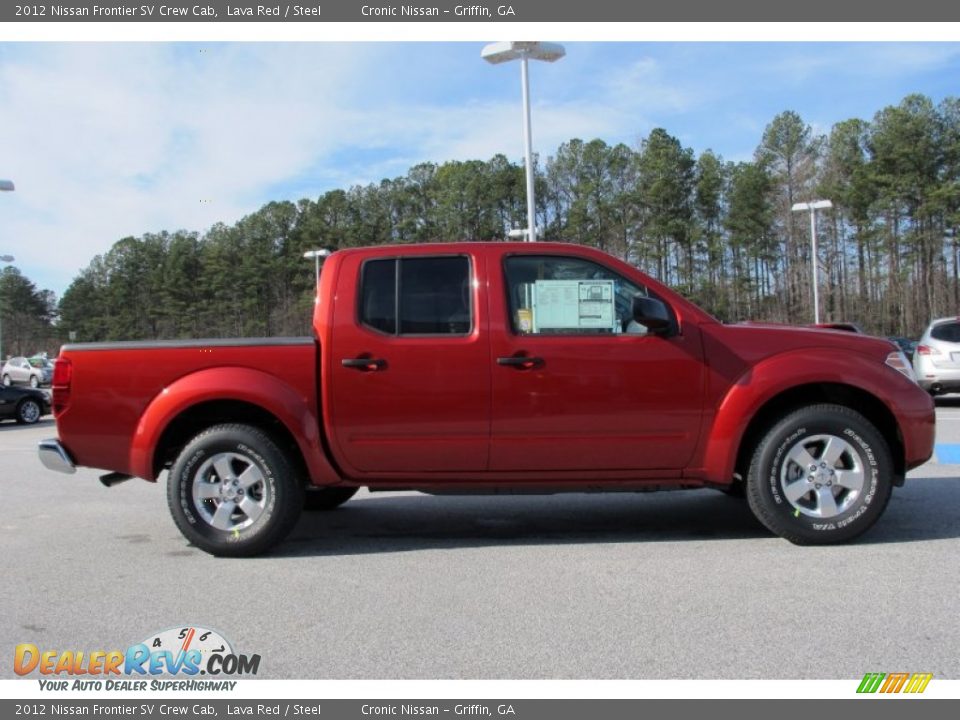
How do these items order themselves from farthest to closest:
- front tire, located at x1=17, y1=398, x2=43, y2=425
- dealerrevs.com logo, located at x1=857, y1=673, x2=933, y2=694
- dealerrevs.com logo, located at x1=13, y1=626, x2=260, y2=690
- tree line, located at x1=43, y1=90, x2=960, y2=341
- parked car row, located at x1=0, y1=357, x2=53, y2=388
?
tree line, located at x1=43, y1=90, x2=960, y2=341, parked car row, located at x1=0, y1=357, x2=53, y2=388, front tire, located at x1=17, y1=398, x2=43, y2=425, dealerrevs.com logo, located at x1=13, y1=626, x2=260, y2=690, dealerrevs.com logo, located at x1=857, y1=673, x2=933, y2=694

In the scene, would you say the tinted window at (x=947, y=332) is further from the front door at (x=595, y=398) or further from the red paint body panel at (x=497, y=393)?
the front door at (x=595, y=398)

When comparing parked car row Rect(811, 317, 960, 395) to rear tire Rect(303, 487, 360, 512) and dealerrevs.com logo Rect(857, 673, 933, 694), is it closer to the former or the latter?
rear tire Rect(303, 487, 360, 512)

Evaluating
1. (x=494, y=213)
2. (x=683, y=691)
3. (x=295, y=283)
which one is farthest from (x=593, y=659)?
(x=295, y=283)

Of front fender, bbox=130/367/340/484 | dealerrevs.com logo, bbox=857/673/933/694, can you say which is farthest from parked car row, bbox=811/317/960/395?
front fender, bbox=130/367/340/484

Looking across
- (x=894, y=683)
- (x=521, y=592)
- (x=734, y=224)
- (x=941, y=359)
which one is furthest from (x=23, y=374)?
(x=734, y=224)

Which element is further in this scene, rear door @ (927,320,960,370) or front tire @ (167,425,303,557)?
rear door @ (927,320,960,370)

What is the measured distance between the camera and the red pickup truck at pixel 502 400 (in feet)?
15.9

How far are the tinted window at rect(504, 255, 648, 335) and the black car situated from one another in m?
17.3

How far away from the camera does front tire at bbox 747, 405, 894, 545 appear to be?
483 cm

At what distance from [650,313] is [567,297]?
56 cm

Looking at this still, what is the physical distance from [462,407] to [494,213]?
36.8 meters

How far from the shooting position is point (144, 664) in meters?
3.51

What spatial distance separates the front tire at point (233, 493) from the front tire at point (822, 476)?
Result: 2.97 m

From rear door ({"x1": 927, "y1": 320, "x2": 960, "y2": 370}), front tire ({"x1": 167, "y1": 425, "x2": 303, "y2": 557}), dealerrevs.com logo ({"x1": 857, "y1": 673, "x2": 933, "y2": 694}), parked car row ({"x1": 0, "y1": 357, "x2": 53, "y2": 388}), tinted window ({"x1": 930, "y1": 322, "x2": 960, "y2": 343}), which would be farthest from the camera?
parked car row ({"x1": 0, "y1": 357, "x2": 53, "y2": 388})
